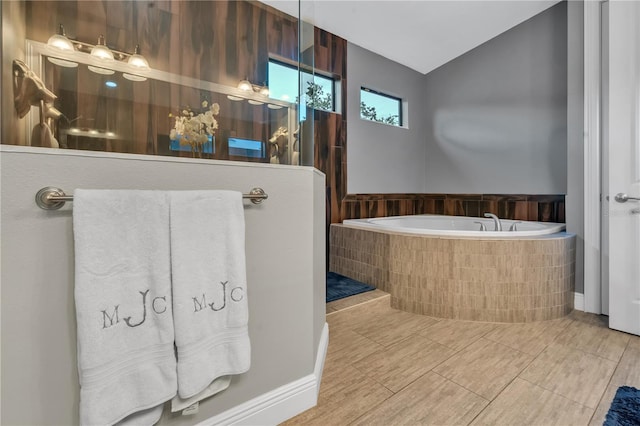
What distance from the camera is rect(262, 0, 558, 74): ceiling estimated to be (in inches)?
110

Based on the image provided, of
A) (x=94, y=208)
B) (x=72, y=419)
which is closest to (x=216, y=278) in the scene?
(x=94, y=208)

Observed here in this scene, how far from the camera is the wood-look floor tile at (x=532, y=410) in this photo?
1.18 meters

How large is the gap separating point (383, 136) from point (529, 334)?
252 cm

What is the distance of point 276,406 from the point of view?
3.89 feet

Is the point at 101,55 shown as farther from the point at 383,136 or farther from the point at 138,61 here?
the point at 383,136

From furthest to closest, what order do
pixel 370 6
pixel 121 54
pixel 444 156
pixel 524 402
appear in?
pixel 444 156 → pixel 370 6 → pixel 121 54 → pixel 524 402

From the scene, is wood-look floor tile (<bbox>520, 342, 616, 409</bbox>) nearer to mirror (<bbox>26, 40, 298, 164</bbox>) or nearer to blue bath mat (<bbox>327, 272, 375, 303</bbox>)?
blue bath mat (<bbox>327, 272, 375, 303</bbox>)

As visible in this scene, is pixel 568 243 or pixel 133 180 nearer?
pixel 133 180

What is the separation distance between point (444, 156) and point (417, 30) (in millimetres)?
1531

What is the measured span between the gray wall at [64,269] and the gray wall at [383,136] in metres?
2.28

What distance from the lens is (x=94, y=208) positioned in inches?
30.8

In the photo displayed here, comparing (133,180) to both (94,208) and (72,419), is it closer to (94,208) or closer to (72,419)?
(94,208)

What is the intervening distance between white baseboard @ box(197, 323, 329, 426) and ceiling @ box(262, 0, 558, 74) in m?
2.78

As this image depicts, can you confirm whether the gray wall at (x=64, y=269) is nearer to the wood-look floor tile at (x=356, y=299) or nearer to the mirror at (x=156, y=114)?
the mirror at (x=156, y=114)
